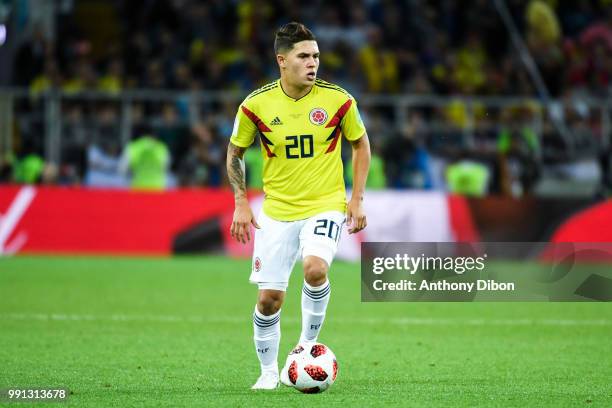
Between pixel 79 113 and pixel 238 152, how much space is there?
1322 cm

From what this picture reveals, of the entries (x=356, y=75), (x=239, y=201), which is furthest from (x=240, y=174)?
(x=356, y=75)

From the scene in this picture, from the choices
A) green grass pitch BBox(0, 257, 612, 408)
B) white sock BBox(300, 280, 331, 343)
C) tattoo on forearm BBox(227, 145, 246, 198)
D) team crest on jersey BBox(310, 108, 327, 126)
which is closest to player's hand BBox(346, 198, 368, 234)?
white sock BBox(300, 280, 331, 343)

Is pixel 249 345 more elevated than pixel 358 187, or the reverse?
pixel 358 187

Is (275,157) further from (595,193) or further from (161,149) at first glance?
(595,193)

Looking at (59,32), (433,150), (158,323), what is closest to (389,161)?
(433,150)

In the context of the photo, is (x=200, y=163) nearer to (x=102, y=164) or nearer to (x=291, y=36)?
(x=102, y=164)

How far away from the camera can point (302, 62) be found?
7875 millimetres

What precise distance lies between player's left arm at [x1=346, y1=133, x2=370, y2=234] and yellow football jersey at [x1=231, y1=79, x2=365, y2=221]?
8cm

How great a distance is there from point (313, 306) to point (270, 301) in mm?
280

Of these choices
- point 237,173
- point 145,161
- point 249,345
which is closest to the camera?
point 237,173

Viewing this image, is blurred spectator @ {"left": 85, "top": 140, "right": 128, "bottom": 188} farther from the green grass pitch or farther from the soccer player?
the soccer player

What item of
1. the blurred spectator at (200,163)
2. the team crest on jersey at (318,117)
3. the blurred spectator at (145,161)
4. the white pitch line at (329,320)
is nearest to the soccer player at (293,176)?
the team crest on jersey at (318,117)

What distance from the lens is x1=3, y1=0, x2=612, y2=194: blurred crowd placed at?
68.8ft

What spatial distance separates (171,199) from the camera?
63.3 feet
